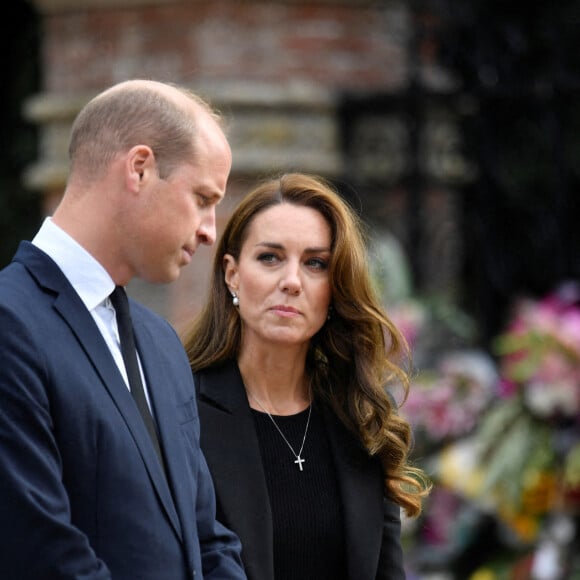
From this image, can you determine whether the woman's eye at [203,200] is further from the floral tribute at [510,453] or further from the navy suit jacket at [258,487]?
the floral tribute at [510,453]

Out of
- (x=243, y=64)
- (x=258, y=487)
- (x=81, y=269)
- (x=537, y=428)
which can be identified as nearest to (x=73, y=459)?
(x=81, y=269)

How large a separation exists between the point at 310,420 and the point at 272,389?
0.12 meters

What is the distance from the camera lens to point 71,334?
228cm

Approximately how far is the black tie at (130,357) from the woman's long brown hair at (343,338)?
2.66 ft

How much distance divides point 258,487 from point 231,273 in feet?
1.76

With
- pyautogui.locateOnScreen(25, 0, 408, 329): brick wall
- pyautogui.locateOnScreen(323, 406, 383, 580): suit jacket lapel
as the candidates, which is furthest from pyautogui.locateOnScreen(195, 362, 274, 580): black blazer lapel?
pyautogui.locateOnScreen(25, 0, 408, 329): brick wall

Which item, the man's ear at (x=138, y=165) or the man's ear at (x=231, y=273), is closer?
the man's ear at (x=138, y=165)

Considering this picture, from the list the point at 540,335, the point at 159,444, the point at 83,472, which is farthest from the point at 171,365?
the point at 540,335

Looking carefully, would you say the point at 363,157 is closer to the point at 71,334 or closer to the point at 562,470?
the point at 562,470

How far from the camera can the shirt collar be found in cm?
233

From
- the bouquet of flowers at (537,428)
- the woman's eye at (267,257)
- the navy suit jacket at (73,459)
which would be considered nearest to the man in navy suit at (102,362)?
the navy suit jacket at (73,459)

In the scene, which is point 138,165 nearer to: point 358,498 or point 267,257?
point 267,257

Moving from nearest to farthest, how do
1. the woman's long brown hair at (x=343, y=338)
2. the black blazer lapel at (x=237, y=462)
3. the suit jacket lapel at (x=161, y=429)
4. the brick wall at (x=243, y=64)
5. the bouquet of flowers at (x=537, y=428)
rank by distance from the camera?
the suit jacket lapel at (x=161, y=429) → the black blazer lapel at (x=237, y=462) → the woman's long brown hair at (x=343, y=338) → the bouquet of flowers at (x=537, y=428) → the brick wall at (x=243, y=64)

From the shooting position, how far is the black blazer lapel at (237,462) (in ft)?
9.75
